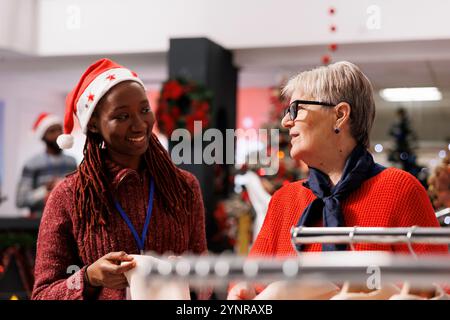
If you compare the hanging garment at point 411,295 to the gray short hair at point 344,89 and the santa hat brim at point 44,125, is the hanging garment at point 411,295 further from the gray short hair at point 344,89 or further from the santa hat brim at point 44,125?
the santa hat brim at point 44,125

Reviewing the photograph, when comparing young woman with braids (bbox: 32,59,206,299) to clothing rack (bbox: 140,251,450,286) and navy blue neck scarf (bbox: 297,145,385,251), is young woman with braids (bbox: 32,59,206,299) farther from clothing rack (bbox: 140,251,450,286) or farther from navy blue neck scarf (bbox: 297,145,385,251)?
clothing rack (bbox: 140,251,450,286)

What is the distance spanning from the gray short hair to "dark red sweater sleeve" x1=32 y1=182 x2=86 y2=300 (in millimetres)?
424

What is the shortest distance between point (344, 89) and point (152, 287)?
1.52 feet

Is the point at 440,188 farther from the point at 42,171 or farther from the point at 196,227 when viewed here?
the point at 42,171

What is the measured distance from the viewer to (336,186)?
50.5 inches

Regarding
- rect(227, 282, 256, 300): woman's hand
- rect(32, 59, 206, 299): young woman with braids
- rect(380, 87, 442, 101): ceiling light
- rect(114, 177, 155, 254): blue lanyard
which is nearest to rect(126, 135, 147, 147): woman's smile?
rect(32, 59, 206, 299): young woman with braids

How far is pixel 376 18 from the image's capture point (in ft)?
15.5

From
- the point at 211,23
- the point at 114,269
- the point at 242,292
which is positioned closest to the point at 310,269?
the point at 242,292

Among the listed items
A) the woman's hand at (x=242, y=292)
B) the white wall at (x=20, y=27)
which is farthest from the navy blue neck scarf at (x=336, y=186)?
the white wall at (x=20, y=27)

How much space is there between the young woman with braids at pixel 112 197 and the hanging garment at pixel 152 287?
25 centimetres

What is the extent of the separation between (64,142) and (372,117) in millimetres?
557

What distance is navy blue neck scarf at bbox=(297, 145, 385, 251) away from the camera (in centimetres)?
125
